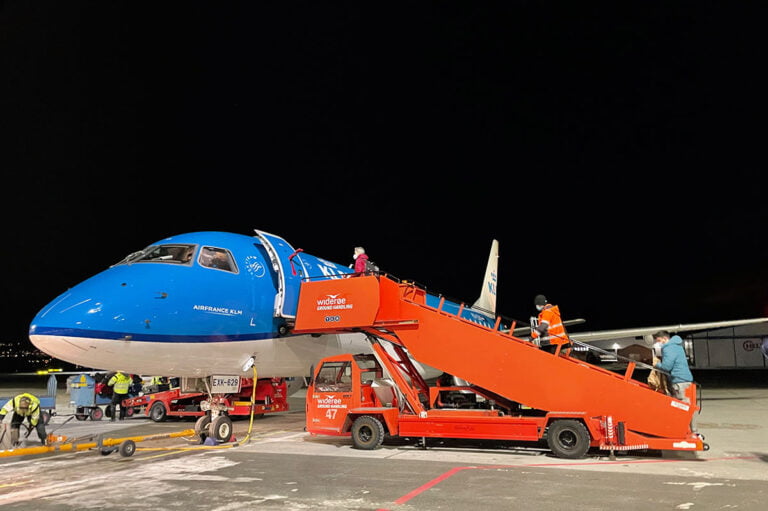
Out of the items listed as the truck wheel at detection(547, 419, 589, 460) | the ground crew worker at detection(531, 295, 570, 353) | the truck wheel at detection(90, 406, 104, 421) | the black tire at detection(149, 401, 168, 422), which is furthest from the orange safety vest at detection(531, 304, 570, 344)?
the truck wheel at detection(90, 406, 104, 421)

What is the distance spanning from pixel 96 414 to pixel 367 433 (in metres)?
11.2

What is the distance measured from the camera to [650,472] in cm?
780

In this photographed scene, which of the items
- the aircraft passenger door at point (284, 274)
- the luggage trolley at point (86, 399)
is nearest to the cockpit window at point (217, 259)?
the aircraft passenger door at point (284, 274)

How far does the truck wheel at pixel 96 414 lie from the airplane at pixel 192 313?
8.93 metres

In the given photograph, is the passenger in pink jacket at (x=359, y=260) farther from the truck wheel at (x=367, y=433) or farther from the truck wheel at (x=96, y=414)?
the truck wheel at (x=96, y=414)

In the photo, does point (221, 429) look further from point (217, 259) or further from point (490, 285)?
point (490, 285)

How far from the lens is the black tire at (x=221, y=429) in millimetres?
10680

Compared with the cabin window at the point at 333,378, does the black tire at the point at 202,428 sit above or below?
below

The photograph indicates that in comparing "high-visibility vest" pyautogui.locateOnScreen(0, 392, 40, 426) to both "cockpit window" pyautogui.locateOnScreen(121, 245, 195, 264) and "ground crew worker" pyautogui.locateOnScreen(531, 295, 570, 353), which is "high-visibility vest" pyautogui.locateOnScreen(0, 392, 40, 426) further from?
"ground crew worker" pyautogui.locateOnScreen(531, 295, 570, 353)

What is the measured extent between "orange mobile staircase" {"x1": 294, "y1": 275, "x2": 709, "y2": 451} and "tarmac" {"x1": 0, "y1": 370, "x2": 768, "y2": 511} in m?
0.51

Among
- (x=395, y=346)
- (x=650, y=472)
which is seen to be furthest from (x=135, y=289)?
(x=650, y=472)

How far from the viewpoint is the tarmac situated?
613cm

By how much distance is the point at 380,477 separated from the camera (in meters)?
7.57

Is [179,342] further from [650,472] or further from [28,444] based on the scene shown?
[650,472]
